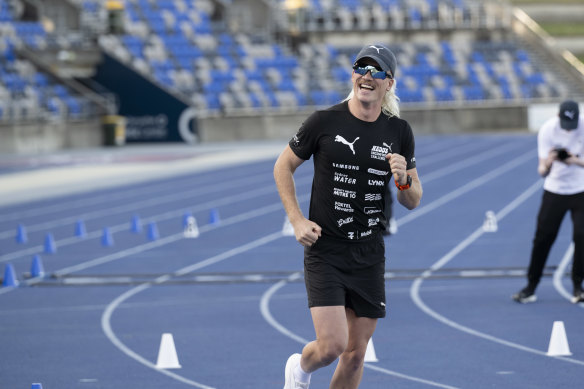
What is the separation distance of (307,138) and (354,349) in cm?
106

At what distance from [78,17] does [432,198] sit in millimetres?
26554

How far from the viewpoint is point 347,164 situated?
215 inches

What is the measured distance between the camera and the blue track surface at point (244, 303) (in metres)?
7.57

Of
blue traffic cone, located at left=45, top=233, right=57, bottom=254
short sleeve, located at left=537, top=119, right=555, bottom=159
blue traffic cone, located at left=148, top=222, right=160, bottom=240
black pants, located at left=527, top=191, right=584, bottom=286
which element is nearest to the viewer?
short sleeve, located at left=537, top=119, right=555, bottom=159

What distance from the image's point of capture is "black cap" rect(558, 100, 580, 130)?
9492 millimetres

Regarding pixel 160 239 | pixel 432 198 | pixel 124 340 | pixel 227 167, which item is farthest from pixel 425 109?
pixel 124 340

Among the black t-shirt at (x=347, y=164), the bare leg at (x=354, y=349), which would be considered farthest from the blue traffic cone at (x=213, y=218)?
the black t-shirt at (x=347, y=164)

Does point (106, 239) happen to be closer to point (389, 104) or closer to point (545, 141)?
point (545, 141)

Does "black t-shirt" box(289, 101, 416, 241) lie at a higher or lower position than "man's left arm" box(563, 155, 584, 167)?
higher

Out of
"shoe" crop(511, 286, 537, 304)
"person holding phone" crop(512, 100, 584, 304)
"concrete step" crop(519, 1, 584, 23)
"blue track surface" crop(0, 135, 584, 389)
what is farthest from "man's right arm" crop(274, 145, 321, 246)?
"concrete step" crop(519, 1, 584, 23)

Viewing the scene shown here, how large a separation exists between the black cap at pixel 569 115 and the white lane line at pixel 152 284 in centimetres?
403

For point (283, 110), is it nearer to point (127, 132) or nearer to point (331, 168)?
point (127, 132)

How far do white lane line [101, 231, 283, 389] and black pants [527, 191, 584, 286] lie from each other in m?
3.67

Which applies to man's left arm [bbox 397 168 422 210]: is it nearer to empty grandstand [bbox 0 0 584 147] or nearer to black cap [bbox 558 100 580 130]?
black cap [bbox 558 100 580 130]
